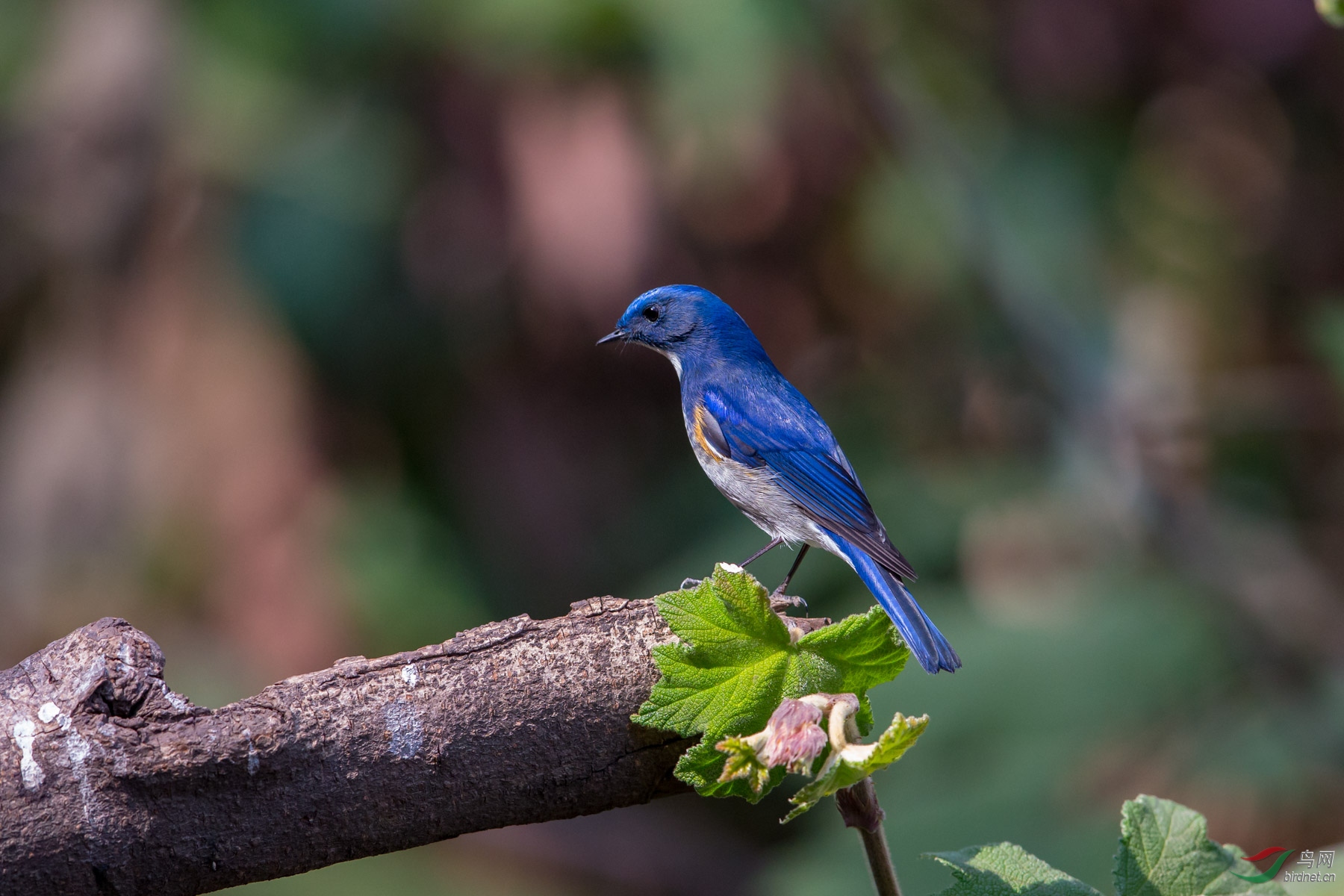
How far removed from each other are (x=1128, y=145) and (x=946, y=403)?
1.72 meters

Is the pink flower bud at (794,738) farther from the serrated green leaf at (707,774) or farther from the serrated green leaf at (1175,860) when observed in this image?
the serrated green leaf at (1175,860)

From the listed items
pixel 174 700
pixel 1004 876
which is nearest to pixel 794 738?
pixel 1004 876

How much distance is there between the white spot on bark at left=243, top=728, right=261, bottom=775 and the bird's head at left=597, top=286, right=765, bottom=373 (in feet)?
7.06

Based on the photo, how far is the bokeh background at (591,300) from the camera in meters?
5.68

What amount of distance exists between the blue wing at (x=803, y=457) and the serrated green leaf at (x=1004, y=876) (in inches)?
49.8

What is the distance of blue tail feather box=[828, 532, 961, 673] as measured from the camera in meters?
1.99

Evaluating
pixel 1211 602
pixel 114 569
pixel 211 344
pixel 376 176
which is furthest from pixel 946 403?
pixel 114 569

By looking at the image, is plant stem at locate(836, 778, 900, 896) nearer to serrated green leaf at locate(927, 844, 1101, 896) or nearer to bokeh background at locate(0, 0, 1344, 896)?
serrated green leaf at locate(927, 844, 1101, 896)

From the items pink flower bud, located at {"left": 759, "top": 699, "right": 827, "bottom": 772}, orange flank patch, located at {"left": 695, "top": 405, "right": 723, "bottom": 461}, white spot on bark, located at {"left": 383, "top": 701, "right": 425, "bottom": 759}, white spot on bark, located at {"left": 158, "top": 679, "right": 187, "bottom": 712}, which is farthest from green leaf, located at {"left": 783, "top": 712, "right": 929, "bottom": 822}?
orange flank patch, located at {"left": 695, "top": 405, "right": 723, "bottom": 461}

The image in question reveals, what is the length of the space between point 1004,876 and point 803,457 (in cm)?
176

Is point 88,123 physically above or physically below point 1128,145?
above

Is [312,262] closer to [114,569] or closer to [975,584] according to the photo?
[114,569]

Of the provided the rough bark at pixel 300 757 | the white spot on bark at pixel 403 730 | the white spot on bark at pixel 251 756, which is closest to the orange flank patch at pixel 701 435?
the rough bark at pixel 300 757

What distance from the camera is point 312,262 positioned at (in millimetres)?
6258
